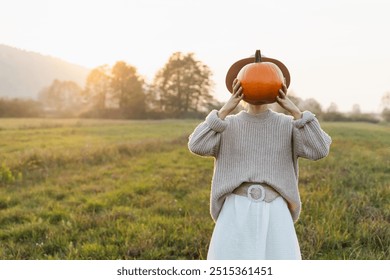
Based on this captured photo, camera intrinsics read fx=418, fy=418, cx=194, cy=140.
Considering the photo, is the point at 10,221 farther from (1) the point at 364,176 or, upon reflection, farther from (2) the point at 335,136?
(2) the point at 335,136

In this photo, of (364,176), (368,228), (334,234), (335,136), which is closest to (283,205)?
(334,234)

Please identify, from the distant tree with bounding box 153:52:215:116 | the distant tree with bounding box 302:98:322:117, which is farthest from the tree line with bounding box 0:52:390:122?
the distant tree with bounding box 302:98:322:117

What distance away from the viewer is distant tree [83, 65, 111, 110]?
92.6 feet

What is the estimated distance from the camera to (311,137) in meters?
2.71

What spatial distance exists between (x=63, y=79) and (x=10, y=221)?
24.5 meters

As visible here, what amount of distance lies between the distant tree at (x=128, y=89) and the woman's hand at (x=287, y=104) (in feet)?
90.8

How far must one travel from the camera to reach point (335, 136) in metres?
13.9

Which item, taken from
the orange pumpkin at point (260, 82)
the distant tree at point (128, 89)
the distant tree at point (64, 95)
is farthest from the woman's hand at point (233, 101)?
the distant tree at point (128, 89)

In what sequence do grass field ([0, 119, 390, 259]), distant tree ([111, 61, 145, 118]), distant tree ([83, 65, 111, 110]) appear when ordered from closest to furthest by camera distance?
grass field ([0, 119, 390, 259]) → distant tree ([83, 65, 111, 110]) → distant tree ([111, 61, 145, 118])

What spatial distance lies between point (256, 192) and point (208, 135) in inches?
19.5

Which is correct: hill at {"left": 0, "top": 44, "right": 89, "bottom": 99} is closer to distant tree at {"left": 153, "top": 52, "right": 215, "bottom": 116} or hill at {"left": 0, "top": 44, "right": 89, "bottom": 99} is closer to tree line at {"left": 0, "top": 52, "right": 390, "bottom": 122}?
tree line at {"left": 0, "top": 52, "right": 390, "bottom": 122}

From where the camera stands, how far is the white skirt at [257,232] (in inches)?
107

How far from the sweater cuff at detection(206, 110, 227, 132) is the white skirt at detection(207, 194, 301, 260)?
480 millimetres
